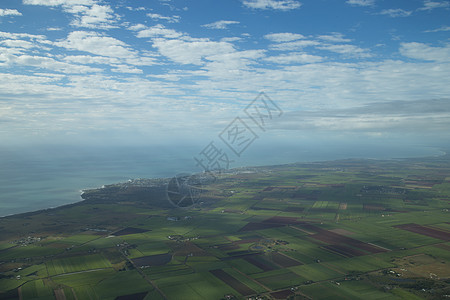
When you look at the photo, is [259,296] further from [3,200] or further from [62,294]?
[3,200]

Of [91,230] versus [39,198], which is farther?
[39,198]

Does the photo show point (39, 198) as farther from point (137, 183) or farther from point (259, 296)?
point (259, 296)

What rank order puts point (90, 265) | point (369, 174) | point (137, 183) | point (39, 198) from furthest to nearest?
1. point (369, 174)
2. point (137, 183)
3. point (39, 198)
4. point (90, 265)

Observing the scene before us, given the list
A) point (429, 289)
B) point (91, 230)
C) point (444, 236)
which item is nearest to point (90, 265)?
point (91, 230)

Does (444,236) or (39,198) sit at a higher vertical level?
(39,198)

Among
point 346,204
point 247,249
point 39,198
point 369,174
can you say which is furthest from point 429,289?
point 369,174

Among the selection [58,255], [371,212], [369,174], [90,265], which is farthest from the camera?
[369,174]
